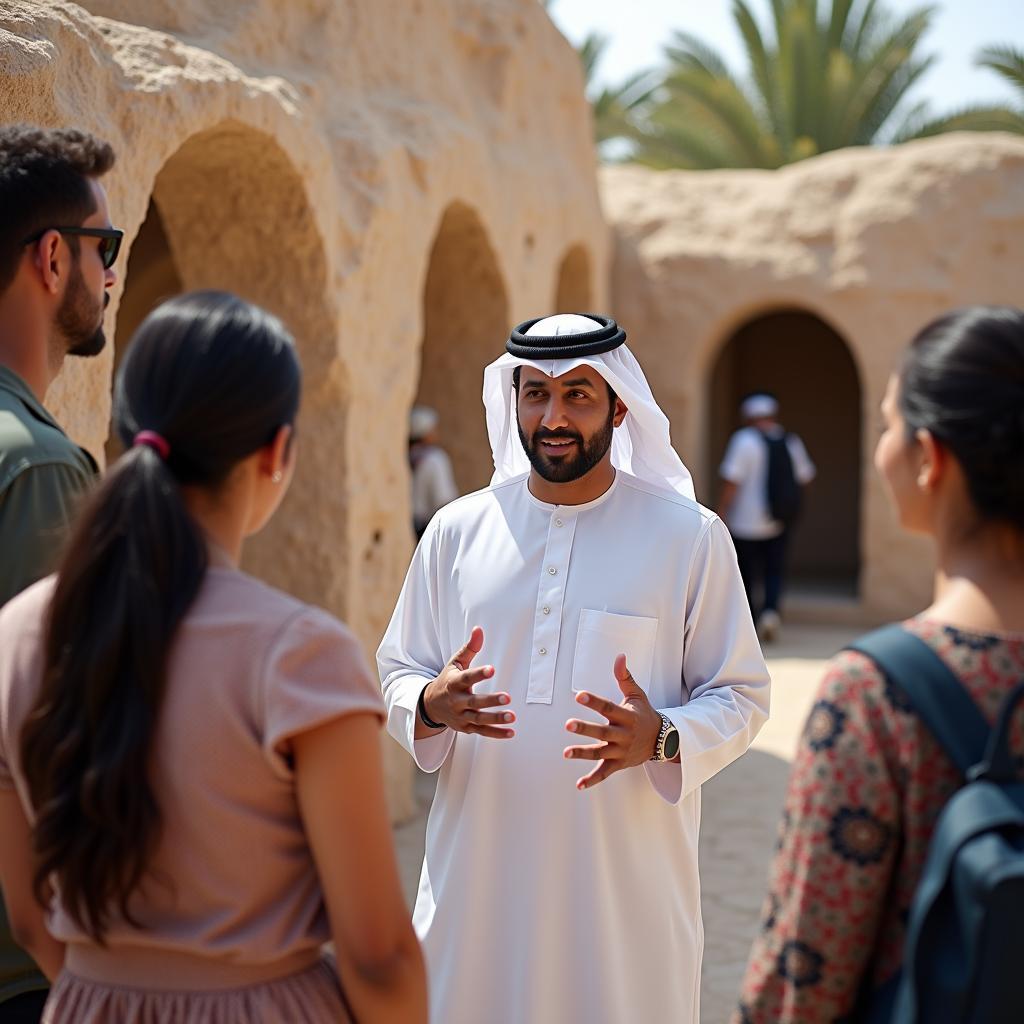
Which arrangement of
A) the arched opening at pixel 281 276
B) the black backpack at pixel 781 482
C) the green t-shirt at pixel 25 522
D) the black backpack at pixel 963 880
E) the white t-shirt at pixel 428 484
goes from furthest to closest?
the black backpack at pixel 781 482 < the white t-shirt at pixel 428 484 < the arched opening at pixel 281 276 < the green t-shirt at pixel 25 522 < the black backpack at pixel 963 880

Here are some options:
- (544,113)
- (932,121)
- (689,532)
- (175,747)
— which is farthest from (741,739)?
→ (932,121)

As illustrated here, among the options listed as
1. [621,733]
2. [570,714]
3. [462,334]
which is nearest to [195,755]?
[621,733]

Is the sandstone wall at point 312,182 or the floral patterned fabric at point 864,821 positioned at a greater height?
the sandstone wall at point 312,182

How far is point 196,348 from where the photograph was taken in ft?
4.88

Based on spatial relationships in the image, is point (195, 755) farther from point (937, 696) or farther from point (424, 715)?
point (424, 715)

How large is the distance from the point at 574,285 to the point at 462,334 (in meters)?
2.31

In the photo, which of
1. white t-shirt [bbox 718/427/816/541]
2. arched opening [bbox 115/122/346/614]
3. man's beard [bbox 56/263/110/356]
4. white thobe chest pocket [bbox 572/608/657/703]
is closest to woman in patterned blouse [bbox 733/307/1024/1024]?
white thobe chest pocket [bbox 572/608/657/703]

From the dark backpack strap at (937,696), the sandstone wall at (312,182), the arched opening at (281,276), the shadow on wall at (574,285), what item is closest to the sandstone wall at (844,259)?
the shadow on wall at (574,285)

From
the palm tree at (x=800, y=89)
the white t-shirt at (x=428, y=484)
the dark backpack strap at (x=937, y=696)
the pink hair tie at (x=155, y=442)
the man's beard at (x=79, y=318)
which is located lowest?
the white t-shirt at (x=428, y=484)

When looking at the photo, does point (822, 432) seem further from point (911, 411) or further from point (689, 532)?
point (911, 411)

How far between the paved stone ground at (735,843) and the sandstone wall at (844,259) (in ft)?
10.3

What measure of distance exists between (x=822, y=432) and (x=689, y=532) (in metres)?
12.7

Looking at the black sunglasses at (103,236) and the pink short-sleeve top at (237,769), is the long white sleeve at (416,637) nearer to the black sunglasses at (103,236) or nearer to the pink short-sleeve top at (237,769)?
the black sunglasses at (103,236)

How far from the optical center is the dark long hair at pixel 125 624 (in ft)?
4.60
